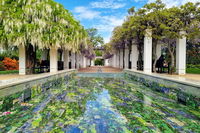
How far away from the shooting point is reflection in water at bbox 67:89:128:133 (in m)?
2.13

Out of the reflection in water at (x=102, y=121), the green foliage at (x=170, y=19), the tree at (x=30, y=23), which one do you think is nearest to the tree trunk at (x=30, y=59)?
the tree at (x=30, y=23)

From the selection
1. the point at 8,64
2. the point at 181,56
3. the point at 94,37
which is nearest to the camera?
the point at 181,56

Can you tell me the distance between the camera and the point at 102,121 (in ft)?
7.91

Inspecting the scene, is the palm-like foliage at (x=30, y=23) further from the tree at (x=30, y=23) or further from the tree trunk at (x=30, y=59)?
the tree trunk at (x=30, y=59)

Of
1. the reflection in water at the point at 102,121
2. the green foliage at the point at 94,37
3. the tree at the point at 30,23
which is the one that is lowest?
the reflection in water at the point at 102,121

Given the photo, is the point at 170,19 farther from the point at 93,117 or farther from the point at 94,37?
the point at 94,37

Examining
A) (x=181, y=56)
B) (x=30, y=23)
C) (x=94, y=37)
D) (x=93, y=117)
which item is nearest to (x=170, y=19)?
(x=181, y=56)

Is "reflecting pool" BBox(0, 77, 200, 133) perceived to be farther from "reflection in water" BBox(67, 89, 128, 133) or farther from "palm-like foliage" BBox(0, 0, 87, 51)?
"palm-like foliage" BBox(0, 0, 87, 51)

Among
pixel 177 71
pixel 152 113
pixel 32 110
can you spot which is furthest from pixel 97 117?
pixel 177 71

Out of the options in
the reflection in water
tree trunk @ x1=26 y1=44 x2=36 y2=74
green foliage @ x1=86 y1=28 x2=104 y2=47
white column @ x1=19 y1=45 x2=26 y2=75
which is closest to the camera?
the reflection in water

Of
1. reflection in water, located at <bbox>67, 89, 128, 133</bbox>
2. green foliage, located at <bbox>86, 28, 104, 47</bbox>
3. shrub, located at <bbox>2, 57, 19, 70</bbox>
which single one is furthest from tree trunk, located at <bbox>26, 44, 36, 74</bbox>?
green foliage, located at <bbox>86, 28, 104, 47</bbox>

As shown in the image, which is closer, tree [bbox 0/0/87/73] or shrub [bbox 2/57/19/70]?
tree [bbox 0/0/87/73]

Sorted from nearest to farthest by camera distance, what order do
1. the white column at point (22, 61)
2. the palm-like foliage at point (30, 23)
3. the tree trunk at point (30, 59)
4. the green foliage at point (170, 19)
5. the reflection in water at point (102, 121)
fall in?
the reflection in water at point (102, 121)
the palm-like foliage at point (30, 23)
the green foliage at point (170, 19)
the white column at point (22, 61)
the tree trunk at point (30, 59)

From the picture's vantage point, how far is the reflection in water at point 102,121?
213 cm
